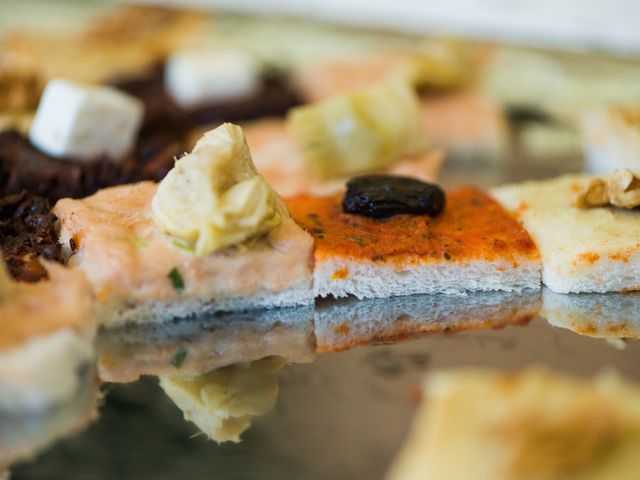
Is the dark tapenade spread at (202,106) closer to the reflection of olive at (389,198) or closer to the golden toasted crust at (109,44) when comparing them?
the golden toasted crust at (109,44)

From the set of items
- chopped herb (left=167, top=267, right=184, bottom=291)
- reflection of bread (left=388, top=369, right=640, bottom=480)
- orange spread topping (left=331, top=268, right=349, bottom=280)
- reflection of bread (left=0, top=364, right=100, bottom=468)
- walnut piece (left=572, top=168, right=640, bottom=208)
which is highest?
reflection of bread (left=388, top=369, right=640, bottom=480)

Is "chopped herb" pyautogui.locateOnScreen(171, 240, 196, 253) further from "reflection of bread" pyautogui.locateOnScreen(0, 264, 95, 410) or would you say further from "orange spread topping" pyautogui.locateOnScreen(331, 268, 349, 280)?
"orange spread topping" pyautogui.locateOnScreen(331, 268, 349, 280)

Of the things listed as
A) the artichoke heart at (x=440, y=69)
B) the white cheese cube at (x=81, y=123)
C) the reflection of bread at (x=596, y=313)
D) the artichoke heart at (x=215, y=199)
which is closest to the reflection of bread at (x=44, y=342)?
the artichoke heart at (x=215, y=199)

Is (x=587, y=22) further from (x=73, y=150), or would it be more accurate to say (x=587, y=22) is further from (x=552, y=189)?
(x=73, y=150)

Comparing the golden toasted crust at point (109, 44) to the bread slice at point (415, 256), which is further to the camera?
the golden toasted crust at point (109, 44)

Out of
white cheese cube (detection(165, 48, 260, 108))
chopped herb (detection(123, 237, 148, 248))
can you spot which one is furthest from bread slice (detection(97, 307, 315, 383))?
white cheese cube (detection(165, 48, 260, 108))

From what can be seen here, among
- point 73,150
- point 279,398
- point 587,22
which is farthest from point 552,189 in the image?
point 587,22
